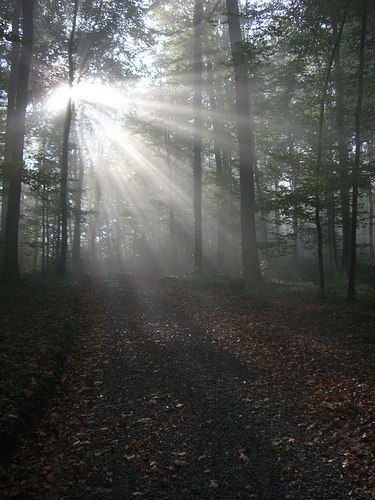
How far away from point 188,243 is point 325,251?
12.3 m

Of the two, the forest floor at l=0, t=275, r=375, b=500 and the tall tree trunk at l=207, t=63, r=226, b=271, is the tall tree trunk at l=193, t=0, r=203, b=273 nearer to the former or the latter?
the tall tree trunk at l=207, t=63, r=226, b=271

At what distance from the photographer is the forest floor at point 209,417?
396 centimetres

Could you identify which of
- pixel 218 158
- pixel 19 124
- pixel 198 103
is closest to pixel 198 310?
pixel 19 124

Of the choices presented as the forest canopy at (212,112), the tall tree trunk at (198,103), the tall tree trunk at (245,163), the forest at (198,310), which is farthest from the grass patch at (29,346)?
the tall tree trunk at (198,103)

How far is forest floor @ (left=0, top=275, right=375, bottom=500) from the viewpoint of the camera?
396 cm

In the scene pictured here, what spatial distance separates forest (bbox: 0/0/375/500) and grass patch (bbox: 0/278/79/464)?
4 centimetres

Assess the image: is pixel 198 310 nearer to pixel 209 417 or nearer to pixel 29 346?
pixel 29 346

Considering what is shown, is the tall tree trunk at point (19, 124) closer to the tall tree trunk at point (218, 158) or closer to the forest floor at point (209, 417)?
the forest floor at point (209, 417)

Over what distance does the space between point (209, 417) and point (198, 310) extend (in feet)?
21.0

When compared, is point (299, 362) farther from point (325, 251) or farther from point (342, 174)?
point (325, 251)

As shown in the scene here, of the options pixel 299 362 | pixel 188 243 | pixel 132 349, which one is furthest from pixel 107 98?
pixel 299 362

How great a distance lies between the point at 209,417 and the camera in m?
5.35

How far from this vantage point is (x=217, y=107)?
22625mm

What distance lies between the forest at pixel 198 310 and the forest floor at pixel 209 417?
1.2 inches
